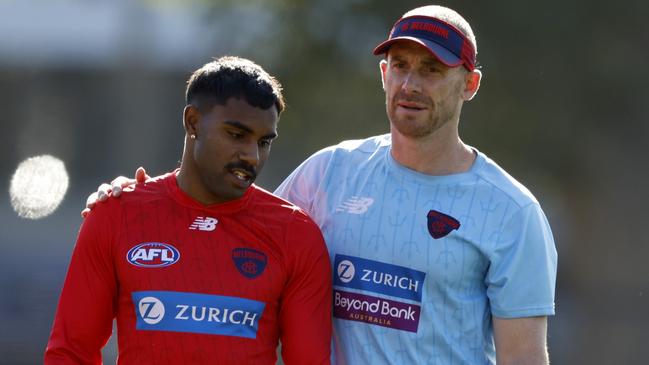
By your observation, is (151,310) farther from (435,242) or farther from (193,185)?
(435,242)

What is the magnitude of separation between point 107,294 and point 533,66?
1204 cm

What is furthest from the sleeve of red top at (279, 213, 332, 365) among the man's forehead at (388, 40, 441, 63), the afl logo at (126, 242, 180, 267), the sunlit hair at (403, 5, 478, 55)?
the sunlit hair at (403, 5, 478, 55)

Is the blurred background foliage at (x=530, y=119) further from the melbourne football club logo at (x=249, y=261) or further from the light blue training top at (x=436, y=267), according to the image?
the melbourne football club logo at (x=249, y=261)

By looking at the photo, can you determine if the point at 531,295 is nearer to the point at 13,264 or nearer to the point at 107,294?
the point at 107,294

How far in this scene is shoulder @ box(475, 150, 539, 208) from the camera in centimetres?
405

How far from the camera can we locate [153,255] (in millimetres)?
3793

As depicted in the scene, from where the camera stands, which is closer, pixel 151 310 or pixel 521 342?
pixel 151 310

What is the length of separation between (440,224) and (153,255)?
3.23 ft

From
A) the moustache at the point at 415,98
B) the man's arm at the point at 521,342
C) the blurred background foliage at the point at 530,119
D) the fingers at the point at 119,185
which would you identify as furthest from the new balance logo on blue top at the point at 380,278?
the blurred background foliage at the point at 530,119

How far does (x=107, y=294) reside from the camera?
377 centimetres

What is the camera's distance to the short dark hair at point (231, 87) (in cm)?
384

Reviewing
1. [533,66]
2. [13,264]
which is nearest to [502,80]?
[533,66]

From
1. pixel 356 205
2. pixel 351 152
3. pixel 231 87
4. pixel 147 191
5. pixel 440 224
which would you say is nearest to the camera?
pixel 231 87

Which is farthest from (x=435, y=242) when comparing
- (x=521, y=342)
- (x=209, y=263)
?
(x=209, y=263)
